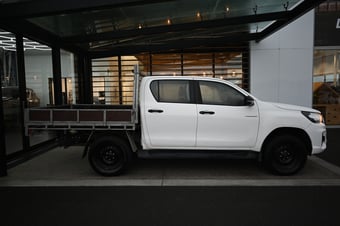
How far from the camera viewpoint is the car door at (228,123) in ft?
16.3

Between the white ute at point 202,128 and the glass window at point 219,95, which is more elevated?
the glass window at point 219,95

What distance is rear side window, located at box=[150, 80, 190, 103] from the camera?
5090mm

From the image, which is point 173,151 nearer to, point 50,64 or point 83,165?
point 83,165

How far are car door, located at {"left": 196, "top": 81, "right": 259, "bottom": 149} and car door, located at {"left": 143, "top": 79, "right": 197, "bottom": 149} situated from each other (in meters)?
0.18

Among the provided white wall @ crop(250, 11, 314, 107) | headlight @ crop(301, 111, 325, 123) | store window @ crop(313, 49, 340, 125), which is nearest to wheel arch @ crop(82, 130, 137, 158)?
headlight @ crop(301, 111, 325, 123)

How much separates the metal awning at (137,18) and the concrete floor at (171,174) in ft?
10.7

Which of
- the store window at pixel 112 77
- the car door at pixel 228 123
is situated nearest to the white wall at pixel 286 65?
the store window at pixel 112 77

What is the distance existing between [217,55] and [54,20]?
676cm

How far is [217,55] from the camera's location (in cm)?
1095

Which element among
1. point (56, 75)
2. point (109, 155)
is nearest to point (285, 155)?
point (109, 155)

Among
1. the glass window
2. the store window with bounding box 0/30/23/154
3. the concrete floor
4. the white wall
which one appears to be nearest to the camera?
the concrete floor

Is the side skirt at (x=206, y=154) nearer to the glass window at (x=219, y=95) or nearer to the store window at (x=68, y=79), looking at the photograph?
the glass window at (x=219, y=95)

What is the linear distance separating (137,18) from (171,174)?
4851mm

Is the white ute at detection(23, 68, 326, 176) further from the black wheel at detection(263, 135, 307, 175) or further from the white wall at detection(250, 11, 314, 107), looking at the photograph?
the white wall at detection(250, 11, 314, 107)
